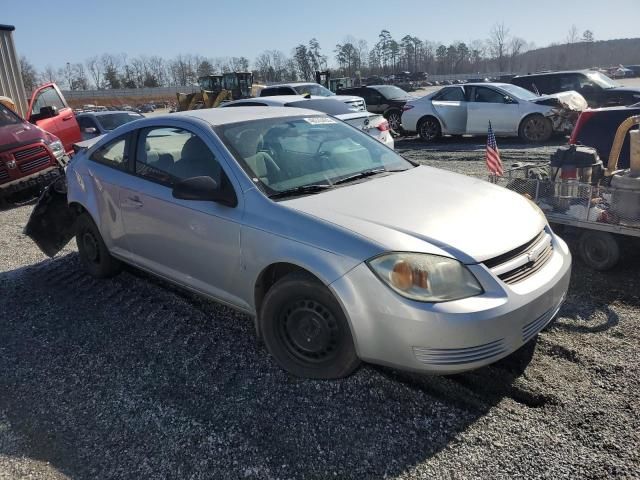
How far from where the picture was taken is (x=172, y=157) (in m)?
4.01

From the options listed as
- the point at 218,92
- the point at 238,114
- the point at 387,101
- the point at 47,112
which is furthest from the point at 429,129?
the point at 218,92

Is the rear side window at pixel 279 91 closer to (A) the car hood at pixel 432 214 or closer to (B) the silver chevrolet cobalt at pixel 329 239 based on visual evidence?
(B) the silver chevrolet cobalt at pixel 329 239

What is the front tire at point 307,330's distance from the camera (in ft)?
9.67

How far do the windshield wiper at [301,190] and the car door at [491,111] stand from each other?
35.2 feet

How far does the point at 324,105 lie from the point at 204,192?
791 centimetres

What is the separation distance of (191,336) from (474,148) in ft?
35.9

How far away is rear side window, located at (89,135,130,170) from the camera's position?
441 centimetres

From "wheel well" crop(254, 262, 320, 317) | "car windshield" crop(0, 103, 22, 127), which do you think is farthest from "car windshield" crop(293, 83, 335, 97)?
"wheel well" crop(254, 262, 320, 317)

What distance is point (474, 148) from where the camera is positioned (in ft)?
43.2

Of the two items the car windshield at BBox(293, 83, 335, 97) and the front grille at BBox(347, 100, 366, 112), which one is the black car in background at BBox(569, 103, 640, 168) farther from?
the car windshield at BBox(293, 83, 335, 97)

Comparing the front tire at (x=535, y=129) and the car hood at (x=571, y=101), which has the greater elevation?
the car hood at (x=571, y=101)

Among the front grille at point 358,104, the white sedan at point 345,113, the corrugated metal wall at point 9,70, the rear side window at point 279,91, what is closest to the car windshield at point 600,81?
the front grille at point 358,104

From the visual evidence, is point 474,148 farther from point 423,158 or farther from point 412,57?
point 412,57

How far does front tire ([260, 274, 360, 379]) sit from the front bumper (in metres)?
0.13
